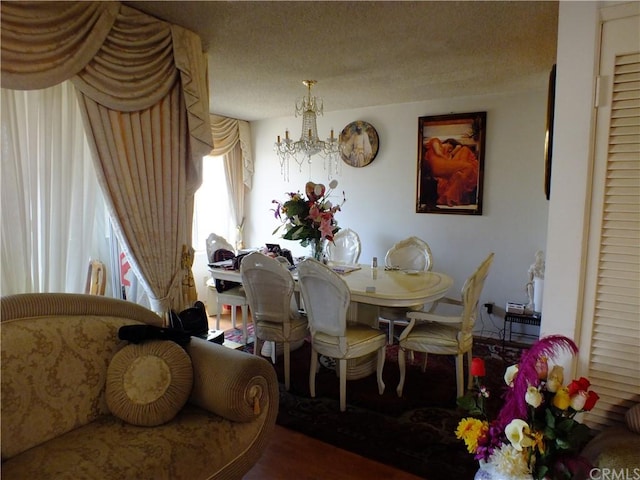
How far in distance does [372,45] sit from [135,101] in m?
1.50

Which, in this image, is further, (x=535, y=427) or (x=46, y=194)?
(x=46, y=194)

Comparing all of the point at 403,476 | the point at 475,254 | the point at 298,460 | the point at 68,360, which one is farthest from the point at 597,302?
the point at 475,254

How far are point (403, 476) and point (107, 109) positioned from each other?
8.00 feet

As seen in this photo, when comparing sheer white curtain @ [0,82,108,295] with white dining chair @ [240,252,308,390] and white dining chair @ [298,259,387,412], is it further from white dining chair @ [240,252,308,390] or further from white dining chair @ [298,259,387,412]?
white dining chair @ [298,259,387,412]

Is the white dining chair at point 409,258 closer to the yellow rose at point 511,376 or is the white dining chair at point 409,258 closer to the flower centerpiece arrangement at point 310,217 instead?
the flower centerpiece arrangement at point 310,217

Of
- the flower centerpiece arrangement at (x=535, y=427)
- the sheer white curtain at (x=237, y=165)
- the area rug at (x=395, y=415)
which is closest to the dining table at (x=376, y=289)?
the area rug at (x=395, y=415)

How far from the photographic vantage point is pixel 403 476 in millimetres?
2018

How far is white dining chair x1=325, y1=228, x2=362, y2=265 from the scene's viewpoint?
13.8 ft

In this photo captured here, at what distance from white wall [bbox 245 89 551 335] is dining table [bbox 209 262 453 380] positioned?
105 centimetres

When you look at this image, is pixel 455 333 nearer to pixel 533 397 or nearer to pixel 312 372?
pixel 312 372

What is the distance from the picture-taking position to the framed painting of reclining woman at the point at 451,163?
13.1 ft

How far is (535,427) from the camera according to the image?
4.16ft

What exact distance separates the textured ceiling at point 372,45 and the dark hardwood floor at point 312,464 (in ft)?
7.93

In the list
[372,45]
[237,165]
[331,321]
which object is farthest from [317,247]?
[237,165]
